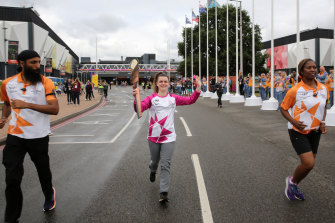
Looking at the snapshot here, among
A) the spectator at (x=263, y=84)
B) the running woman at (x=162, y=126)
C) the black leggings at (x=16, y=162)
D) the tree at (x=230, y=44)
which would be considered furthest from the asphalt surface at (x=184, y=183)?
the tree at (x=230, y=44)

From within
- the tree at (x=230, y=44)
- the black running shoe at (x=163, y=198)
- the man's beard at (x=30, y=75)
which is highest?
the tree at (x=230, y=44)

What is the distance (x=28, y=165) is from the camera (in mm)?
6898

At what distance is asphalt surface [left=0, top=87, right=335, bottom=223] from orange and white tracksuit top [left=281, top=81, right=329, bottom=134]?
1032mm

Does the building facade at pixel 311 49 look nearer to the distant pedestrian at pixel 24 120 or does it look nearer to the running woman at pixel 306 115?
the running woman at pixel 306 115

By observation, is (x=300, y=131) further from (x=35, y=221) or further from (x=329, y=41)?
(x=329, y=41)

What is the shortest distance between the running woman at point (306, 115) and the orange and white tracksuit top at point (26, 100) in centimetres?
296

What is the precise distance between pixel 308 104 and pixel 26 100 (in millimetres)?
3366

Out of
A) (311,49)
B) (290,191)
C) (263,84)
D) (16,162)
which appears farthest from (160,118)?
(311,49)

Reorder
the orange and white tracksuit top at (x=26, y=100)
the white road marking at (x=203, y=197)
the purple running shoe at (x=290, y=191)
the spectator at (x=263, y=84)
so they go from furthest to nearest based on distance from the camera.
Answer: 1. the spectator at (x=263, y=84)
2. the purple running shoe at (x=290, y=191)
3. the white road marking at (x=203, y=197)
4. the orange and white tracksuit top at (x=26, y=100)

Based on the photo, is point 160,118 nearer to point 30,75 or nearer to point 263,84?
point 30,75

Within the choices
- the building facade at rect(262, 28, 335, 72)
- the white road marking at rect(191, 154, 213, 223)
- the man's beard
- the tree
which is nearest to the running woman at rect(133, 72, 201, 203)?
the white road marking at rect(191, 154, 213, 223)

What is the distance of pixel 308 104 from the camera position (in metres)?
4.43

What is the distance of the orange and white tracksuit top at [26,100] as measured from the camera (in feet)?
12.6

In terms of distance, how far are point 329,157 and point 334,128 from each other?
4.91 meters
